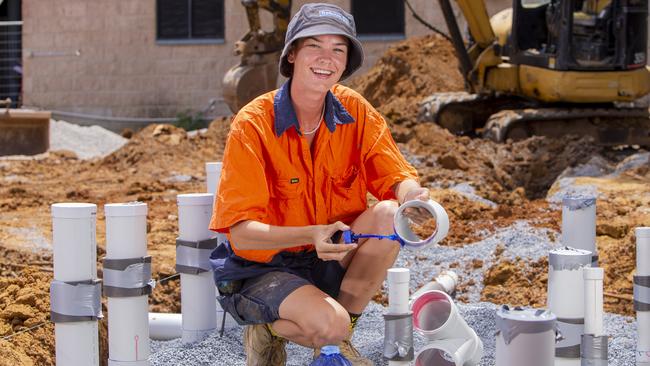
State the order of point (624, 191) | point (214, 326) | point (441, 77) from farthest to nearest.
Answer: point (441, 77)
point (624, 191)
point (214, 326)

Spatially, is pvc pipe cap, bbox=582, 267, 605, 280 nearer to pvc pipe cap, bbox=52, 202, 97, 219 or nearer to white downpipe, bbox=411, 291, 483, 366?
white downpipe, bbox=411, 291, 483, 366

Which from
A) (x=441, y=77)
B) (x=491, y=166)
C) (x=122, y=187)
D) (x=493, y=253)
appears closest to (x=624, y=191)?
(x=491, y=166)

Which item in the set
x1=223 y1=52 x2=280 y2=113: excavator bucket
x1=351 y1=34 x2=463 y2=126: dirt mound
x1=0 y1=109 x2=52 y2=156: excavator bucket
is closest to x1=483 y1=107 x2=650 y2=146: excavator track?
x1=223 y1=52 x2=280 y2=113: excavator bucket

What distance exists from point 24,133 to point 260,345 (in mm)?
11899

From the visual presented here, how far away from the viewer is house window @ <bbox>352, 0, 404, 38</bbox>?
60.5 feet

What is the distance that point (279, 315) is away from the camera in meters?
3.88

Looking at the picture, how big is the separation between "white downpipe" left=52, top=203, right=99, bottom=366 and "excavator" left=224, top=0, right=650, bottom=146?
27.0ft

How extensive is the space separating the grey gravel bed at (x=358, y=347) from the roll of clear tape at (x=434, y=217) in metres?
0.73

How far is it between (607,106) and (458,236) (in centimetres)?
631

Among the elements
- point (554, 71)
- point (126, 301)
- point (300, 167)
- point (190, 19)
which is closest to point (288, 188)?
point (300, 167)

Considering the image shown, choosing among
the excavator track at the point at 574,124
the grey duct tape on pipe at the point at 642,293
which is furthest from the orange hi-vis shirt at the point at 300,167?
the excavator track at the point at 574,124

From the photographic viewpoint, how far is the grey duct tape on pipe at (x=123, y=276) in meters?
4.12

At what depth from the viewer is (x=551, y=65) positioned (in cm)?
1223

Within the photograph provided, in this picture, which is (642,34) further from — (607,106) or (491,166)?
(491,166)
